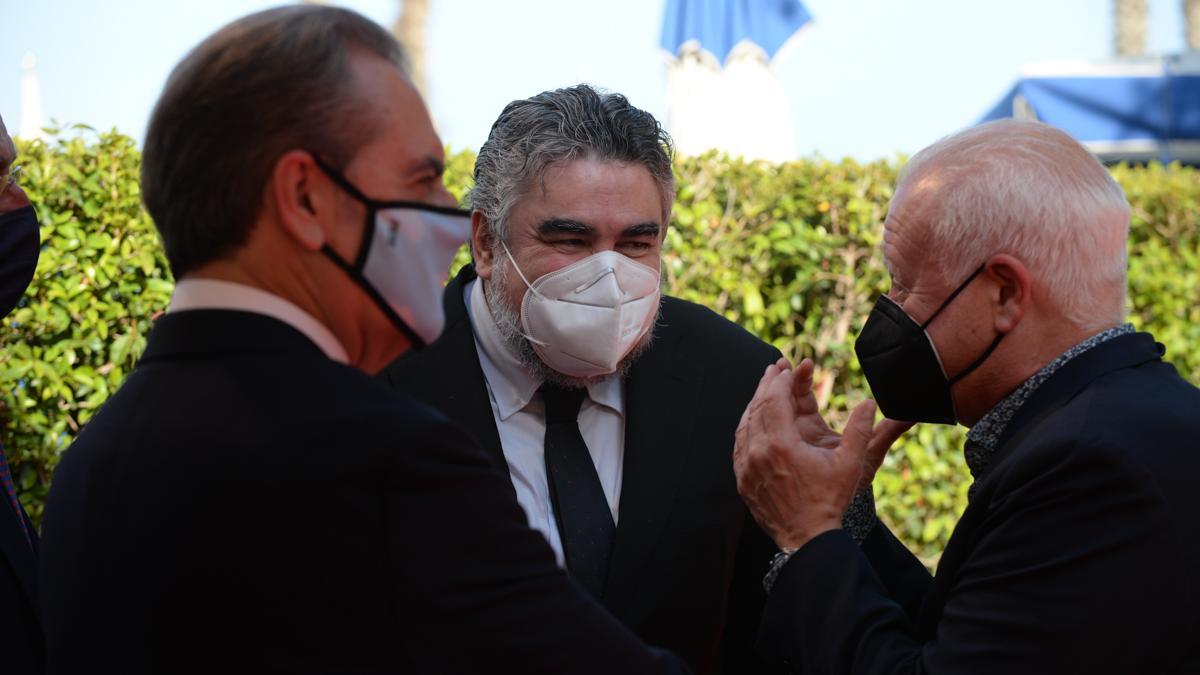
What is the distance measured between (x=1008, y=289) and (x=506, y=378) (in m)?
1.17

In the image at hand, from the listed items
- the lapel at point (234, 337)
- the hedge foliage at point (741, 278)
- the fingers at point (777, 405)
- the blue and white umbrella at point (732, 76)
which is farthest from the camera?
the blue and white umbrella at point (732, 76)

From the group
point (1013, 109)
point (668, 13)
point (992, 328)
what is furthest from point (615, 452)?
point (1013, 109)

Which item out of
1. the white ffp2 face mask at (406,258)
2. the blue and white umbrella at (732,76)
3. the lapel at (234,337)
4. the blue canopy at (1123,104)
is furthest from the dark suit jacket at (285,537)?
the blue canopy at (1123,104)

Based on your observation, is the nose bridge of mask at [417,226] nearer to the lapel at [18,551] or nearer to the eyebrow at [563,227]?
the eyebrow at [563,227]

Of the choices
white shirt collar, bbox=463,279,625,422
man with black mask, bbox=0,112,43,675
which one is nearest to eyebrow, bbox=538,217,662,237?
white shirt collar, bbox=463,279,625,422

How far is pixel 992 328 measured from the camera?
239 centimetres

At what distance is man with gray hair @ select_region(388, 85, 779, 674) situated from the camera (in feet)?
8.93

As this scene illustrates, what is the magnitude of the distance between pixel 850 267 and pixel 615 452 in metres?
3.35

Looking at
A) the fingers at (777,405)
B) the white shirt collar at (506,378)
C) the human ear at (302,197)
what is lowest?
the white shirt collar at (506,378)

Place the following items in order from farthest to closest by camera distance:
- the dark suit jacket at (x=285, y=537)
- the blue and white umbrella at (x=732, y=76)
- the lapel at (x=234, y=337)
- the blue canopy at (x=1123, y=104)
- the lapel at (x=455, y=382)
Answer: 1. the blue canopy at (x=1123, y=104)
2. the blue and white umbrella at (x=732, y=76)
3. the lapel at (x=455, y=382)
4. the lapel at (x=234, y=337)
5. the dark suit jacket at (x=285, y=537)

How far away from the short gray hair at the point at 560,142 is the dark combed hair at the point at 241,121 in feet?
4.35

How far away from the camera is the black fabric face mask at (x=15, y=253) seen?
115 inches

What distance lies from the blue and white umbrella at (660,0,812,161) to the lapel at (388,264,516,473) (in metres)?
4.88

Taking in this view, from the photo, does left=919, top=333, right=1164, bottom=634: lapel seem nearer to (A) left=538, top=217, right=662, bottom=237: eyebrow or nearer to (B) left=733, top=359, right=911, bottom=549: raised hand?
(B) left=733, top=359, right=911, bottom=549: raised hand
